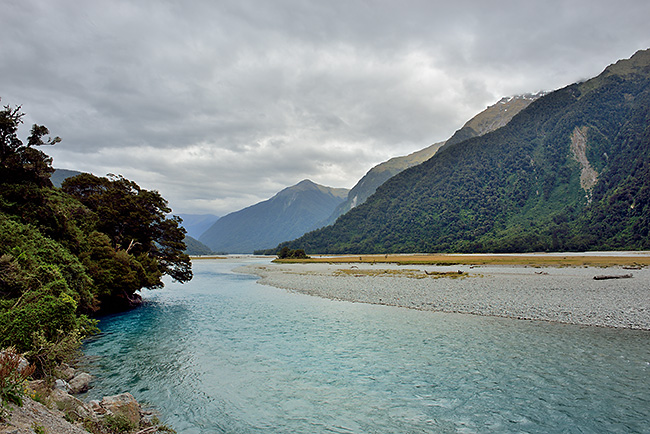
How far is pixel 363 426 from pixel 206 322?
17306 mm

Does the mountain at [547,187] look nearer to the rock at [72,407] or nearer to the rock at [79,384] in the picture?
the rock at [79,384]

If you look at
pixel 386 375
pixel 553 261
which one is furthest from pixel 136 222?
pixel 553 261

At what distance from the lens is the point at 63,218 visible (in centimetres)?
2150

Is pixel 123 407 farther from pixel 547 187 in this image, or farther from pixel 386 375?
pixel 547 187

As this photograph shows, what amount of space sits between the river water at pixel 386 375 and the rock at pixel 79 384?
46 centimetres

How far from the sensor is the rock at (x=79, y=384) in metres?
10.7

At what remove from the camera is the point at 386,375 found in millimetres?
12133

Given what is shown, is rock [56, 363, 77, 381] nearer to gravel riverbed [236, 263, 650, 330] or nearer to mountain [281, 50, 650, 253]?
gravel riverbed [236, 263, 650, 330]

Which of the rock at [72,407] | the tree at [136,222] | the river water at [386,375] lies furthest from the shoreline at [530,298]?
the rock at [72,407]

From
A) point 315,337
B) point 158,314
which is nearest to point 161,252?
point 158,314

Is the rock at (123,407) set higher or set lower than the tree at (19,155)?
lower

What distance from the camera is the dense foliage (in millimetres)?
10422

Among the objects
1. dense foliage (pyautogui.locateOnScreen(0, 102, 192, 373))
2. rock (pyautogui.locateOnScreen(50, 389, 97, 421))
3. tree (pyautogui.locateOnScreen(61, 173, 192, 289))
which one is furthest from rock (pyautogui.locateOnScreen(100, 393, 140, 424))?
tree (pyautogui.locateOnScreen(61, 173, 192, 289))

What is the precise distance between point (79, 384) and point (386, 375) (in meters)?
10.9
